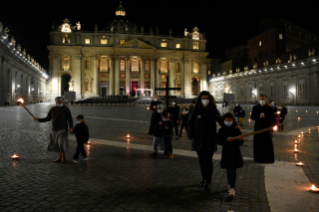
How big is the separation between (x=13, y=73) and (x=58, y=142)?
47284mm

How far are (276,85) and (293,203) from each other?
57.1m

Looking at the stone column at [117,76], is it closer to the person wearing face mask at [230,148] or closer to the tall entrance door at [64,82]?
the tall entrance door at [64,82]

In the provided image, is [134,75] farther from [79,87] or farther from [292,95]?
[292,95]

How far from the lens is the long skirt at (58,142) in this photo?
27.1ft

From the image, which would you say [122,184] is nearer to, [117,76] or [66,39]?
[117,76]

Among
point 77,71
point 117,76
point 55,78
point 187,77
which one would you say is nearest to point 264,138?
point 117,76

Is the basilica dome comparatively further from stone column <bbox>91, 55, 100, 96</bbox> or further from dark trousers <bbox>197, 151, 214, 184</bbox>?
dark trousers <bbox>197, 151, 214, 184</bbox>

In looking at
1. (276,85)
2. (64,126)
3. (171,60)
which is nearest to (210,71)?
(171,60)

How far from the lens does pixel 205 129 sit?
5934 millimetres

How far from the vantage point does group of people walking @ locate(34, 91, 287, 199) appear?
18.9 feet

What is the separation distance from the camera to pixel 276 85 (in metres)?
58.3

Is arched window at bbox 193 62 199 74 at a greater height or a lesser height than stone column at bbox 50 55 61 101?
greater

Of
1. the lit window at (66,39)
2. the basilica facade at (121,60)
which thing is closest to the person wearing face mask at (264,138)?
the basilica facade at (121,60)

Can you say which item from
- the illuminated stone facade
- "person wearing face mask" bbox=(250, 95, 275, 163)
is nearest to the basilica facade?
the illuminated stone facade
